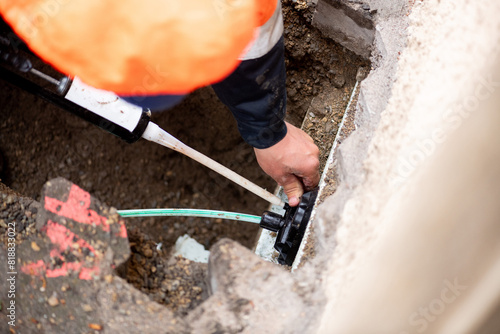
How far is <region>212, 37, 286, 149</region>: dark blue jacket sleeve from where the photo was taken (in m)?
0.94

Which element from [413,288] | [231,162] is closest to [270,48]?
[413,288]

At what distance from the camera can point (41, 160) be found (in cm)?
163

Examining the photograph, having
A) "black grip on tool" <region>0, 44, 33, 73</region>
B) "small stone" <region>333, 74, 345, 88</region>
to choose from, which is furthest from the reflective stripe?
"black grip on tool" <region>0, 44, 33, 73</region>

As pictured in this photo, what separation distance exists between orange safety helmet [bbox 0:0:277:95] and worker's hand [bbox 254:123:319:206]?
0.92 ft

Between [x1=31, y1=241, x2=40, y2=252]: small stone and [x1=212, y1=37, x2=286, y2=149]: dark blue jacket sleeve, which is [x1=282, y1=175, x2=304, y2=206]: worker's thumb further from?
[x1=31, y1=241, x2=40, y2=252]: small stone

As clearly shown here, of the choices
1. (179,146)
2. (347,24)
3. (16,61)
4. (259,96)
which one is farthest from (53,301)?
(347,24)

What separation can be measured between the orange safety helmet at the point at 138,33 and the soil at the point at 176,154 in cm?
55

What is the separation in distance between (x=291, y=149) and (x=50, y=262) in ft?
2.07

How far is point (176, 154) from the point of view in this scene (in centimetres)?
184

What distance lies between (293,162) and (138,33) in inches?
20.9

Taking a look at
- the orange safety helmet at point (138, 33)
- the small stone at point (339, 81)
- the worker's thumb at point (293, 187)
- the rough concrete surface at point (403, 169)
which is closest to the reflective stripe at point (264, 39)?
the orange safety helmet at point (138, 33)

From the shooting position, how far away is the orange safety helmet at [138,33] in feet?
2.49

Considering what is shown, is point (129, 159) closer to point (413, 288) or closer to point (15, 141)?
point (15, 141)

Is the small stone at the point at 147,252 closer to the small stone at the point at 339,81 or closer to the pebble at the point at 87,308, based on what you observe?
the pebble at the point at 87,308
